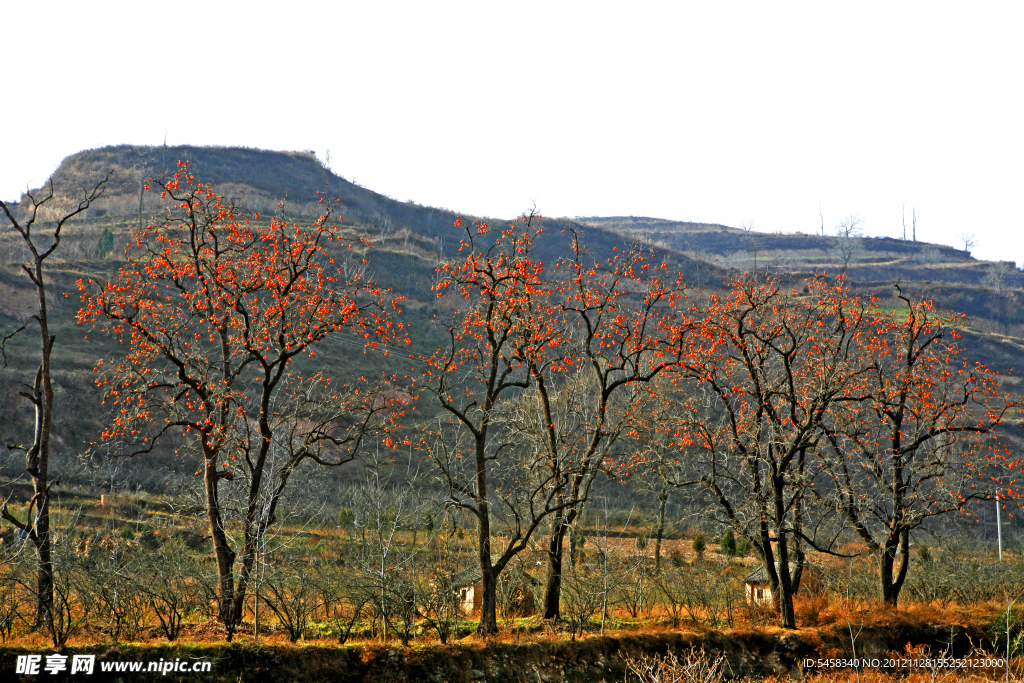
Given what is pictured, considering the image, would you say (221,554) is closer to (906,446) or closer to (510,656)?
(510,656)

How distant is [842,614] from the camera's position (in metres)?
16.2

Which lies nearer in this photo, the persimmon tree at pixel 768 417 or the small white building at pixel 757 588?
the persimmon tree at pixel 768 417

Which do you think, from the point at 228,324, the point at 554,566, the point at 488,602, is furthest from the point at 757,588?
the point at 228,324

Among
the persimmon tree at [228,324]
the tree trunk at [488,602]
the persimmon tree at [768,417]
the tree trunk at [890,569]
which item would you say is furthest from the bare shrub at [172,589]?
the tree trunk at [890,569]

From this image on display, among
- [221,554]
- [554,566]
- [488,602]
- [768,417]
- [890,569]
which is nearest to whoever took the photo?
[221,554]

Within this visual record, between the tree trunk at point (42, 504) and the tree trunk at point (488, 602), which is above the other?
the tree trunk at point (42, 504)

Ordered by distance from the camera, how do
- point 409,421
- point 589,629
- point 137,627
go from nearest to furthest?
point 137,627
point 589,629
point 409,421

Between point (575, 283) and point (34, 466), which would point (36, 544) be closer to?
point (34, 466)

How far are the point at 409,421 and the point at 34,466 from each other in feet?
120

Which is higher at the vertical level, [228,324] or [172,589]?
[228,324]

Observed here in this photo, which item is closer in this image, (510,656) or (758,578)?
(510,656)

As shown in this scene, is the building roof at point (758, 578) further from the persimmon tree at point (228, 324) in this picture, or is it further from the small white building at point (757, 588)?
the persimmon tree at point (228, 324)

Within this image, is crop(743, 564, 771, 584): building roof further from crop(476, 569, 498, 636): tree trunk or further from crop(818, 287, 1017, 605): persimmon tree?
crop(476, 569, 498, 636): tree trunk

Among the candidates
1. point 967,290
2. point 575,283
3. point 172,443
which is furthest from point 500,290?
point 967,290
